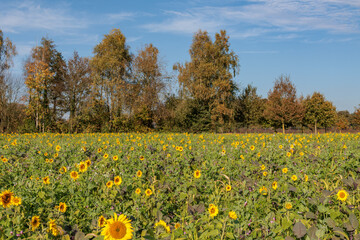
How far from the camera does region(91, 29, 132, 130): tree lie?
2825cm

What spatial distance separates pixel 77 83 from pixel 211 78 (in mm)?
16275

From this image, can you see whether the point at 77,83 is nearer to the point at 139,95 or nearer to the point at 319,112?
the point at 139,95

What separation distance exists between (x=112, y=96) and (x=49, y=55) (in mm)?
12340

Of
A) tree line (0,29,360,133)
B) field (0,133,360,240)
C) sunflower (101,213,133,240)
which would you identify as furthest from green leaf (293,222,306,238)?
tree line (0,29,360,133)

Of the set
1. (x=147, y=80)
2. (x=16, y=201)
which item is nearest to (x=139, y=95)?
(x=147, y=80)

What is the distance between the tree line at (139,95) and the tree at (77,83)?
107 millimetres

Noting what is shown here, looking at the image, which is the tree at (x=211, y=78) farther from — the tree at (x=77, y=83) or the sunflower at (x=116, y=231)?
the sunflower at (x=116, y=231)

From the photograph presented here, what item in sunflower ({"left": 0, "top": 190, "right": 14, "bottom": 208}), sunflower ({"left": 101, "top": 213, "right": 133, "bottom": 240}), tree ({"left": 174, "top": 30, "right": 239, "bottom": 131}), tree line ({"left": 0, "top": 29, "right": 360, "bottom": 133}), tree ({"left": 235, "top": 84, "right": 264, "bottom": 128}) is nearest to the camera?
sunflower ({"left": 101, "top": 213, "right": 133, "bottom": 240})

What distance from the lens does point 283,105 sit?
32062 mm

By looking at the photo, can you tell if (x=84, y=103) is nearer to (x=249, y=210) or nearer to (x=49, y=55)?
(x=49, y=55)

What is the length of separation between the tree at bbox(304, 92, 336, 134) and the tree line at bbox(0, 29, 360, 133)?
0.12 metres

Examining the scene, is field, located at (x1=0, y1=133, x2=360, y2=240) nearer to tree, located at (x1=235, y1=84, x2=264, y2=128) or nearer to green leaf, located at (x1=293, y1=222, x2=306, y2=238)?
green leaf, located at (x1=293, y1=222, x2=306, y2=238)

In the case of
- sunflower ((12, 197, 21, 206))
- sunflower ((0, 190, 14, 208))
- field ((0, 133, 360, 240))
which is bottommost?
field ((0, 133, 360, 240))

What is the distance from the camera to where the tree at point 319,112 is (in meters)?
37.1
